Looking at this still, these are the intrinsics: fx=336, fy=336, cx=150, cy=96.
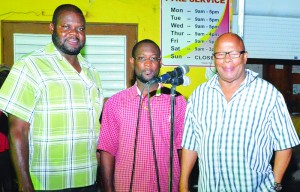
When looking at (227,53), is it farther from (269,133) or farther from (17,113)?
(17,113)

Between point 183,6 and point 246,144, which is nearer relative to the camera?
point 246,144

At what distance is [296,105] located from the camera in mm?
7113

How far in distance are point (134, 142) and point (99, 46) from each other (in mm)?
2866

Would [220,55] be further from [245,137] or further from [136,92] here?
[136,92]

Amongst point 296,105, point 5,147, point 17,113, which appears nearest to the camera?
point 17,113

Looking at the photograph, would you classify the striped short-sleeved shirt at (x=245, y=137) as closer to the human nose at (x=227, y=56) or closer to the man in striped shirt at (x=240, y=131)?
the man in striped shirt at (x=240, y=131)

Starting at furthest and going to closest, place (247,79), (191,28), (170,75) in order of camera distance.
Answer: (191,28), (247,79), (170,75)

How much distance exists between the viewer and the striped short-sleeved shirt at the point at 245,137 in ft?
8.55

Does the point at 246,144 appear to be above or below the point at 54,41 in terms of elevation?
below

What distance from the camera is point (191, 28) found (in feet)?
18.4

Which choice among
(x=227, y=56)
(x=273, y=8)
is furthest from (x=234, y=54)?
(x=273, y=8)

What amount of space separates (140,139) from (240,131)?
0.85 metres

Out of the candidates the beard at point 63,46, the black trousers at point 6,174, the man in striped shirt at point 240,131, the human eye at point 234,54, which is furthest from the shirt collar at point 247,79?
the black trousers at point 6,174

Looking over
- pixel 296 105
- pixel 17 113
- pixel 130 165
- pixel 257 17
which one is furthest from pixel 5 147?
pixel 296 105
